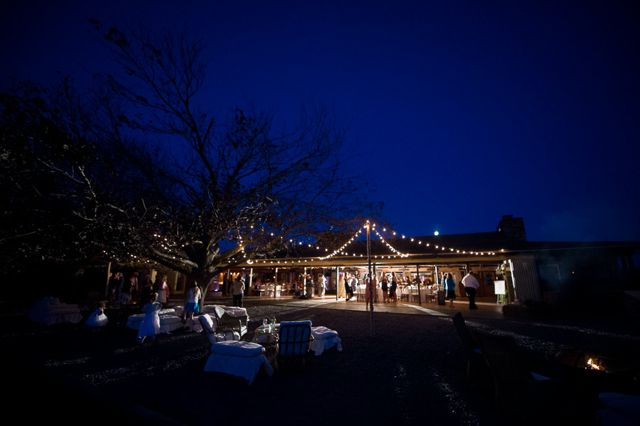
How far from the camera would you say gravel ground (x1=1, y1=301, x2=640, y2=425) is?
304cm

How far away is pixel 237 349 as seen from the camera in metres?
4.45

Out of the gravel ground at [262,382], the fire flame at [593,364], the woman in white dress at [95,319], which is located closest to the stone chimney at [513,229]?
the gravel ground at [262,382]

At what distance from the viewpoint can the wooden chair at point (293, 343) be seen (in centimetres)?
478

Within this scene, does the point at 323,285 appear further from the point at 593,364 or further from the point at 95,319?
the point at 593,364

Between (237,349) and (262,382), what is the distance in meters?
0.65

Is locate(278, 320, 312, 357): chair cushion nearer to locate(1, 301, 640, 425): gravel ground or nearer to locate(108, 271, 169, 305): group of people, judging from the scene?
locate(1, 301, 640, 425): gravel ground

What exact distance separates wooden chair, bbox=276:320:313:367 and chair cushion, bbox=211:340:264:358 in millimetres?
423

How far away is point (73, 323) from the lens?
970 centimetres

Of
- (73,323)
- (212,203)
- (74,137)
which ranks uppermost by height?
(74,137)

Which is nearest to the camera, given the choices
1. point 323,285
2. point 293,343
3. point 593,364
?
point 593,364

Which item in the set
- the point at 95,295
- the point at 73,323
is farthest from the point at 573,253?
the point at 95,295

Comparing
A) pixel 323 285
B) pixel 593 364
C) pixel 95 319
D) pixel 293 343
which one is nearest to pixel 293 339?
pixel 293 343

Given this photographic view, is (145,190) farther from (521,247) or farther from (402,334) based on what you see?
(521,247)

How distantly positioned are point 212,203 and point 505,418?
847cm
